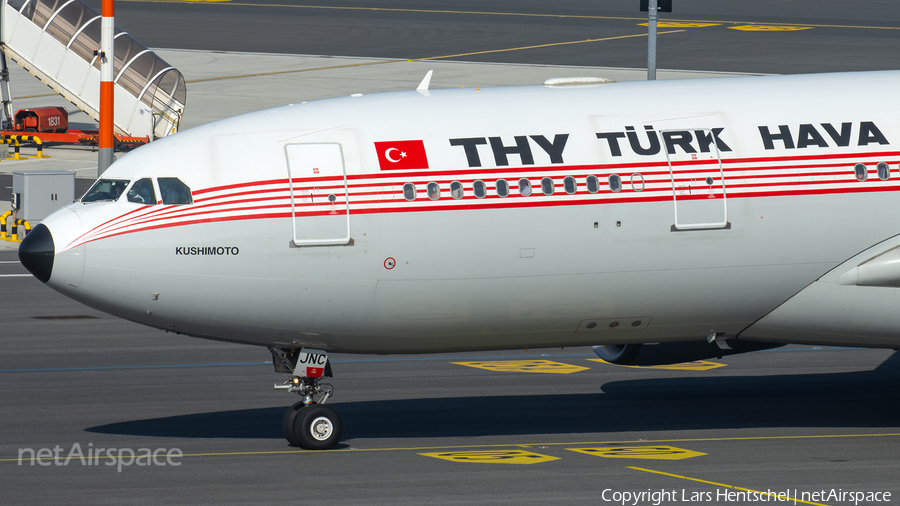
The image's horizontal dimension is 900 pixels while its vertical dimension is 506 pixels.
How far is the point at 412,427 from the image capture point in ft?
65.0

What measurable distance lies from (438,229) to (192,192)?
3.25m

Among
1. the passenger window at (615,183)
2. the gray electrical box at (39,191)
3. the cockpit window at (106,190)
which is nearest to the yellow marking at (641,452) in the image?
the passenger window at (615,183)

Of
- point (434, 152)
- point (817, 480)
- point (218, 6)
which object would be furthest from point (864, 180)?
point (218, 6)

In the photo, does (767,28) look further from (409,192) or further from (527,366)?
(409,192)

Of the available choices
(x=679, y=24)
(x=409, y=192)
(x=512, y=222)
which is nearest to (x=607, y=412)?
(x=512, y=222)

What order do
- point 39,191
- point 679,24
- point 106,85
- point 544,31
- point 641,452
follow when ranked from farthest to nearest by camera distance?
point 679,24 → point 544,31 → point 39,191 → point 106,85 → point 641,452

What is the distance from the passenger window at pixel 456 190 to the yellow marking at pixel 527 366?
7476mm

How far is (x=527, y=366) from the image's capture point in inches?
963

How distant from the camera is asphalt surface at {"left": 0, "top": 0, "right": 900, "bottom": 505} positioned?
16469mm

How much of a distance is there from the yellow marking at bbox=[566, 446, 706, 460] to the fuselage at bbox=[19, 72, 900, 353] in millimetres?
1546

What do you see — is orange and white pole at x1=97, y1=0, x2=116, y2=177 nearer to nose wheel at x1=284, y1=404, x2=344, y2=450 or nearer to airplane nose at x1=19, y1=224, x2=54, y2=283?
airplane nose at x1=19, y1=224, x2=54, y2=283

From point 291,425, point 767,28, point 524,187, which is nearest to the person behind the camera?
point 524,187

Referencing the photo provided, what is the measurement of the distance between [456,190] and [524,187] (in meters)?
0.92

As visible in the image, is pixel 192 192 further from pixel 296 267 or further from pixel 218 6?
pixel 218 6
